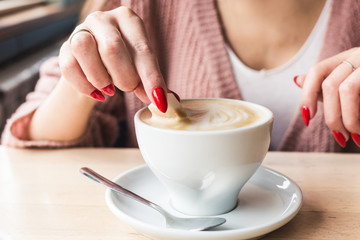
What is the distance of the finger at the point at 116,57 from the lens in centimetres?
54

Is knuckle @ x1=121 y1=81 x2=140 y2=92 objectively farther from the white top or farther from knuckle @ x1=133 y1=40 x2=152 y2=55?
the white top

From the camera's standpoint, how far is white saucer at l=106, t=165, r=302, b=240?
0.40 metres

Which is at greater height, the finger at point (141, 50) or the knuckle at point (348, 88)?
the finger at point (141, 50)

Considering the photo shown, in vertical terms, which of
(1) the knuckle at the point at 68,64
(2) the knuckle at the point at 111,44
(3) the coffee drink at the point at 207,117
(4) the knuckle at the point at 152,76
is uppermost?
(2) the knuckle at the point at 111,44

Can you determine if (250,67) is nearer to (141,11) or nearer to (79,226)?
(141,11)

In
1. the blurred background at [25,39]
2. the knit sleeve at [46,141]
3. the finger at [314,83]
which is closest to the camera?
the finger at [314,83]

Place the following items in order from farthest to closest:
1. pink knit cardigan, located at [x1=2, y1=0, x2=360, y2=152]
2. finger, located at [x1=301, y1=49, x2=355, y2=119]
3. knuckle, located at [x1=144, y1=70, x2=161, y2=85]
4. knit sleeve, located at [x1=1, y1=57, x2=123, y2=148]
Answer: pink knit cardigan, located at [x1=2, y1=0, x2=360, y2=152]
knit sleeve, located at [x1=1, y1=57, x2=123, y2=148]
finger, located at [x1=301, y1=49, x2=355, y2=119]
knuckle, located at [x1=144, y1=70, x2=161, y2=85]

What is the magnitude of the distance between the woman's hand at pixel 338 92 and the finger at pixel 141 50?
247 millimetres

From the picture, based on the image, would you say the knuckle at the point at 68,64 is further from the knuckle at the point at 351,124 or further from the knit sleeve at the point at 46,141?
the knuckle at the point at 351,124

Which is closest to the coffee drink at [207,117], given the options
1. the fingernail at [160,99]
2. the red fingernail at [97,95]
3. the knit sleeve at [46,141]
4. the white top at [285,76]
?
the fingernail at [160,99]

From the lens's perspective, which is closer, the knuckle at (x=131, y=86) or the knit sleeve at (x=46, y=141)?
the knuckle at (x=131, y=86)

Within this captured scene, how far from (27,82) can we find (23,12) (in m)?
0.83

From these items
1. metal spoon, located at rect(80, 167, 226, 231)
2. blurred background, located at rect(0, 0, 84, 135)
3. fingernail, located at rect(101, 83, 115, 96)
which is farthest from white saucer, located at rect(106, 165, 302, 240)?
blurred background, located at rect(0, 0, 84, 135)

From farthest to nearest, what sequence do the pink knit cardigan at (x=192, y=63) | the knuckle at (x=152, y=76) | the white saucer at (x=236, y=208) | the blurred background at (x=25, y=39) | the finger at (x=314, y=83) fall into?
the blurred background at (x=25, y=39) < the pink knit cardigan at (x=192, y=63) < the finger at (x=314, y=83) < the knuckle at (x=152, y=76) < the white saucer at (x=236, y=208)
